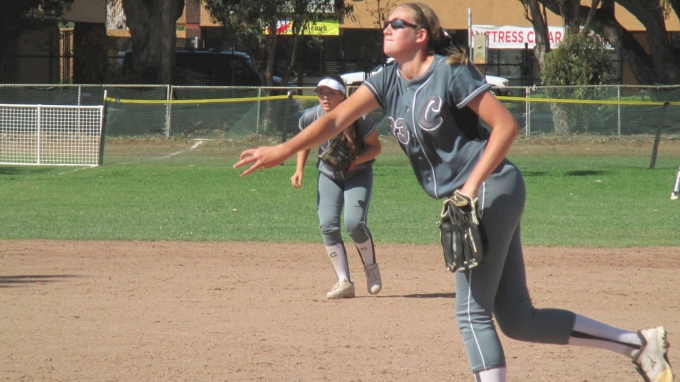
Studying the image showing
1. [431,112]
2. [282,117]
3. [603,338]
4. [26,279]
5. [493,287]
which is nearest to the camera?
[431,112]

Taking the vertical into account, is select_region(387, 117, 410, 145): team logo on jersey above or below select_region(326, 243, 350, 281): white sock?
above

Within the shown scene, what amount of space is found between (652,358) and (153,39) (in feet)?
78.5

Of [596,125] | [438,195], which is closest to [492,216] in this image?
[438,195]

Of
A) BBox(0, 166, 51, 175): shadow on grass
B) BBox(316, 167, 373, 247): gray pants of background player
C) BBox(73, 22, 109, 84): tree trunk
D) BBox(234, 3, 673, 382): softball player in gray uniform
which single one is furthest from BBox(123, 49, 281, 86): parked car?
BBox(234, 3, 673, 382): softball player in gray uniform

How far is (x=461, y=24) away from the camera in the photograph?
36.8m

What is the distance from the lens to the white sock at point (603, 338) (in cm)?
422

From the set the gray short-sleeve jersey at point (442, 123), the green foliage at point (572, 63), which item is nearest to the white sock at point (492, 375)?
the gray short-sleeve jersey at point (442, 123)

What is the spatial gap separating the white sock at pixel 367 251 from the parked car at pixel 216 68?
21738 millimetres

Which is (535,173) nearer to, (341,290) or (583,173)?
(583,173)

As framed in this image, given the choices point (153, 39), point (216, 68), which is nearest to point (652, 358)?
point (153, 39)

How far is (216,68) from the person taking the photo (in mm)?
29703

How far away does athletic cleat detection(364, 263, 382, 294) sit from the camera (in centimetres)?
761

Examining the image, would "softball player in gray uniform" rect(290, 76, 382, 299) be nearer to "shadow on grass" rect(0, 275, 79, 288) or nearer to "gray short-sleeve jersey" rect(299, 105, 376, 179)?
"gray short-sleeve jersey" rect(299, 105, 376, 179)

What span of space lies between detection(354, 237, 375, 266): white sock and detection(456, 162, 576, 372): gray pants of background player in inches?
133
